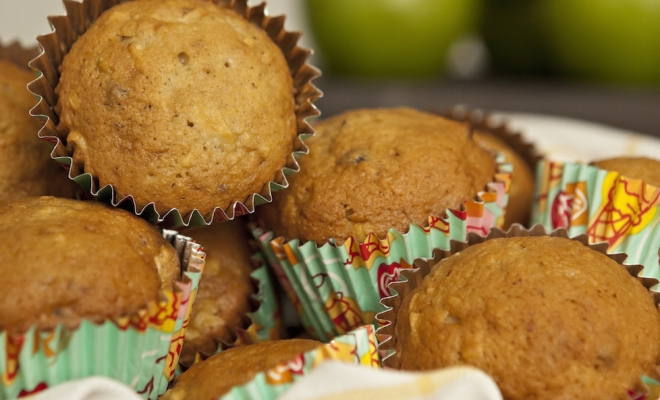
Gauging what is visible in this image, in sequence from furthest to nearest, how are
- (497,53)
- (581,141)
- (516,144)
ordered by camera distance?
1. (497,53)
2. (581,141)
3. (516,144)

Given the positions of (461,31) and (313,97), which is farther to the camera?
(461,31)

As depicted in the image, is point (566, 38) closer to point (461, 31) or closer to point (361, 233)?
point (461, 31)

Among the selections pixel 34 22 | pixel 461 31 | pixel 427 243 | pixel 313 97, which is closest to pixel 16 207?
pixel 313 97

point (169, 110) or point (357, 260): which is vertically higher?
point (169, 110)

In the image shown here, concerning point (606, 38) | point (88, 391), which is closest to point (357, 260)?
point (88, 391)

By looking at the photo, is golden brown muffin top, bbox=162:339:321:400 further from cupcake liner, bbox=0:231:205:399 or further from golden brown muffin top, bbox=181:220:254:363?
golden brown muffin top, bbox=181:220:254:363

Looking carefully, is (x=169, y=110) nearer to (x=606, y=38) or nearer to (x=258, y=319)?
(x=258, y=319)

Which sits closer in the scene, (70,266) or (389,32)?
(70,266)
